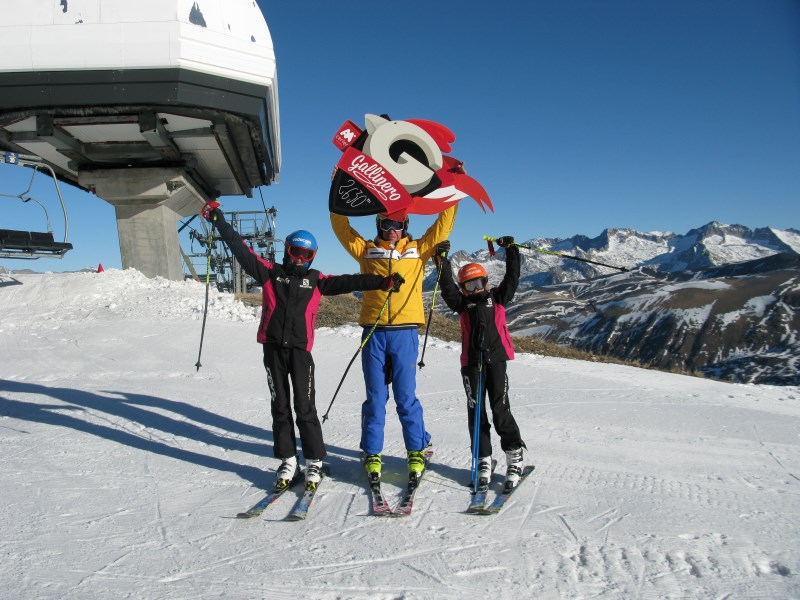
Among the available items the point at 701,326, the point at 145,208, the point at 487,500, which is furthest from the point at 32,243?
the point at 701,326

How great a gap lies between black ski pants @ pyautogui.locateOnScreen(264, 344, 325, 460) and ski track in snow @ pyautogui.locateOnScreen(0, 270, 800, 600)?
0.36 meters

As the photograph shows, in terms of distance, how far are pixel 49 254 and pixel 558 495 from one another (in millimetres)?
16881

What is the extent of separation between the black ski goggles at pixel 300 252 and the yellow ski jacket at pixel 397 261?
44 cm

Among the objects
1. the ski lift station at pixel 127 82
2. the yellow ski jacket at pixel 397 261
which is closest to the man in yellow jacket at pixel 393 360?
the yellow ski jacket at pixel 397 261

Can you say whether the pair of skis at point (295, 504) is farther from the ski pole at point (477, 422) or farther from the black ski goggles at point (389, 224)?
the black ski goggles at point (389, 224)

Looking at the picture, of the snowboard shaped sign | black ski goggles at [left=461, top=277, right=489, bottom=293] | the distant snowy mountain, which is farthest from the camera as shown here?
the distant snowy mountain

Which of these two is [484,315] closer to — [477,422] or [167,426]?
[477,422]

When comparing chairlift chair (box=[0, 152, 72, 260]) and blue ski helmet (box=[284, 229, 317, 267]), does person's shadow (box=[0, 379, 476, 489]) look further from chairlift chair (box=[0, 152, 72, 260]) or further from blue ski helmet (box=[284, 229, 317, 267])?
chairlift chair (box=[0, 152, 72, 260])

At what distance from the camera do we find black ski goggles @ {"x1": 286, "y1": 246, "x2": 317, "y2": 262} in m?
4.30

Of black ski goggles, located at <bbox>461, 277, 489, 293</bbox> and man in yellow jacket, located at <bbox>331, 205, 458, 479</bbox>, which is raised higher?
black ski goggles, located at <bbox>461, 277, 489, 293</bbox>

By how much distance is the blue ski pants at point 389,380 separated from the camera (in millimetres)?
4246

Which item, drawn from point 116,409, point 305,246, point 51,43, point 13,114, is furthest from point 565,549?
point 13,114

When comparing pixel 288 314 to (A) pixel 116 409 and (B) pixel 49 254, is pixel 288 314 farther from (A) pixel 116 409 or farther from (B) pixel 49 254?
(B) pixel 49 254

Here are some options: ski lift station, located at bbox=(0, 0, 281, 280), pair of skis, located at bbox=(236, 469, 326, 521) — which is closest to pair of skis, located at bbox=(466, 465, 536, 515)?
pair of skis, located at bbox=(236, 469, 326, 521)
